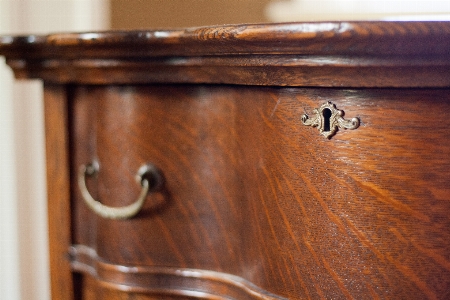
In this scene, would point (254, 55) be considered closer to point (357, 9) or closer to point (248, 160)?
point (248, 160)

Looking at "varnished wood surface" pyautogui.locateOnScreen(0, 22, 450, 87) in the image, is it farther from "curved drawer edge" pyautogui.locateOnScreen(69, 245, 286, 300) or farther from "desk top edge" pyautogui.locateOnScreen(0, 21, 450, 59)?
"curved drawer edge" pyautogui.locateOnScreen(69, 245, 286, 300)

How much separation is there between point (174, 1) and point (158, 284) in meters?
0.71

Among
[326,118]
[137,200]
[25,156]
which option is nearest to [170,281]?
[137,200]

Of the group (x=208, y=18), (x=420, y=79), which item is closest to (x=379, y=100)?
(x=420, y=79)

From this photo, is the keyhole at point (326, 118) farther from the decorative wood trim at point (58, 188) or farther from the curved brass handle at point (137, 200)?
the decorative wood trim at point (58, 188)

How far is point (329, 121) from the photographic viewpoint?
367 mm

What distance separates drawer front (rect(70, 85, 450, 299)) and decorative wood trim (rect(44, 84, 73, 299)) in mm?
11

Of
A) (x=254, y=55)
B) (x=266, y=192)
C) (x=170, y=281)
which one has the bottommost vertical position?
(x=170, y=281)

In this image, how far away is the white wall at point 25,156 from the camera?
0.94m

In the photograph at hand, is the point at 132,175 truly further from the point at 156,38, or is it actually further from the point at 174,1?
the point at 174,1

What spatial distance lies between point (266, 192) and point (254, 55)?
Answer: 0.38ft

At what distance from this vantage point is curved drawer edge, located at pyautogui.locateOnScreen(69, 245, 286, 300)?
49cm

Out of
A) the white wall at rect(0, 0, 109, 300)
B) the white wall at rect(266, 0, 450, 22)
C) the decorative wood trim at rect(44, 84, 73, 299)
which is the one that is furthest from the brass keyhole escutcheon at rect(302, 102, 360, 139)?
the white wall at rect(0, 0, 109, 300)

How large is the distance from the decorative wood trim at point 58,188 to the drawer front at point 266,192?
11 mm
